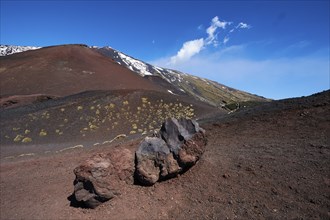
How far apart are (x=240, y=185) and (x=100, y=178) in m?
3.40

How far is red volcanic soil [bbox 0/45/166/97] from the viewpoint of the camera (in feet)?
156

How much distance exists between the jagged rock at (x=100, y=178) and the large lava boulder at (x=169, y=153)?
14.9 inches

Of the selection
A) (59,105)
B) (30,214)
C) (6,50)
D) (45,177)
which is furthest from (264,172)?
(6,50)

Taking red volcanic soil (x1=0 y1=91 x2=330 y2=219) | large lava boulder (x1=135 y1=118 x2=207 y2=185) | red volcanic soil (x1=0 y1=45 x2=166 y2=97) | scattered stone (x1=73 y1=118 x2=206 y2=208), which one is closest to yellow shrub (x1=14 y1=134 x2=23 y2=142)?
red volcanic soil (x1=0 y1=91 x2=330 y2=219)

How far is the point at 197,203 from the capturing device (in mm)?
8531

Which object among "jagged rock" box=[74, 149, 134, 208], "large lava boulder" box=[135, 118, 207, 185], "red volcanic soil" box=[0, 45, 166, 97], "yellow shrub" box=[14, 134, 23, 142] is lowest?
"yellow shrub" box=[14, 134, 23, 142]

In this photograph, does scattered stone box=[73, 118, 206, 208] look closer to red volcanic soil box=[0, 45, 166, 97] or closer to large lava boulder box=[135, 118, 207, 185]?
large lava boulder box=[135, 118, 207, 185]

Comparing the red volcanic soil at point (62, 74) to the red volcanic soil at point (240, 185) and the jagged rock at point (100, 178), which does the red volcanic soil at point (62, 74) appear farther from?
the jagged rock at point (100, 178)

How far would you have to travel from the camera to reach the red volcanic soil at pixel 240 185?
786cm

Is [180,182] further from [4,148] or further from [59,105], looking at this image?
[59,105]

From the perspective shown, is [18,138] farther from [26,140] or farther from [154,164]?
[154,164]

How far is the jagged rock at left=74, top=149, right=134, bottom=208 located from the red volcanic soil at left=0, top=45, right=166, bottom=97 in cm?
3707

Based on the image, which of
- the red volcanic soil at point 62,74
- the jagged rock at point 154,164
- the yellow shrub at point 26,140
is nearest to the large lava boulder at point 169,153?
the jagged rock at point 154,164

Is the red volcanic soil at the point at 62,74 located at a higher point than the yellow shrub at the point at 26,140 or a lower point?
higher
